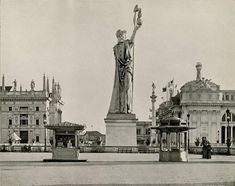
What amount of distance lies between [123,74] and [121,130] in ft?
17.6

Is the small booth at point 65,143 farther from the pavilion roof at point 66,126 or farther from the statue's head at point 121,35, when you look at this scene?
the statue's head at point 121,35

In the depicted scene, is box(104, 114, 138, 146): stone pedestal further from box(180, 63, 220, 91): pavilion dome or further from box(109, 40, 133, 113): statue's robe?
box(180, 63, 220, 91): pavilion dome

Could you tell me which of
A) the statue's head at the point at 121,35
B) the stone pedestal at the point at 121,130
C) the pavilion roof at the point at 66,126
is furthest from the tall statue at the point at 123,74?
the pavilion roof at the point at 66,126

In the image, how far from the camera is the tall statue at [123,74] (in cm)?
5153

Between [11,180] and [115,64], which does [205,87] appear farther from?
[11,180]

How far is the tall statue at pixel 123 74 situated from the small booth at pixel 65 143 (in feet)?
69.3

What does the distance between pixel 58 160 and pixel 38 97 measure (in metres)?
80.8

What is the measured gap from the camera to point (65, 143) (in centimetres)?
3114

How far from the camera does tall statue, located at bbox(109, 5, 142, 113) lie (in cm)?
5153

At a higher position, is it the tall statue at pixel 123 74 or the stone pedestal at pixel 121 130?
the tall statue at pixel 123 74

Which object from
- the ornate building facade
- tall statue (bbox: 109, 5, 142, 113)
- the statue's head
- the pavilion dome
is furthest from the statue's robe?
the pavilion dome

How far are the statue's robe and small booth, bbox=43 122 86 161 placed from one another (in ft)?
69.3

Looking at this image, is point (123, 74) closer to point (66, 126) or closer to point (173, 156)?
point (173, 156)

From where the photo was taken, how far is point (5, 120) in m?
110
